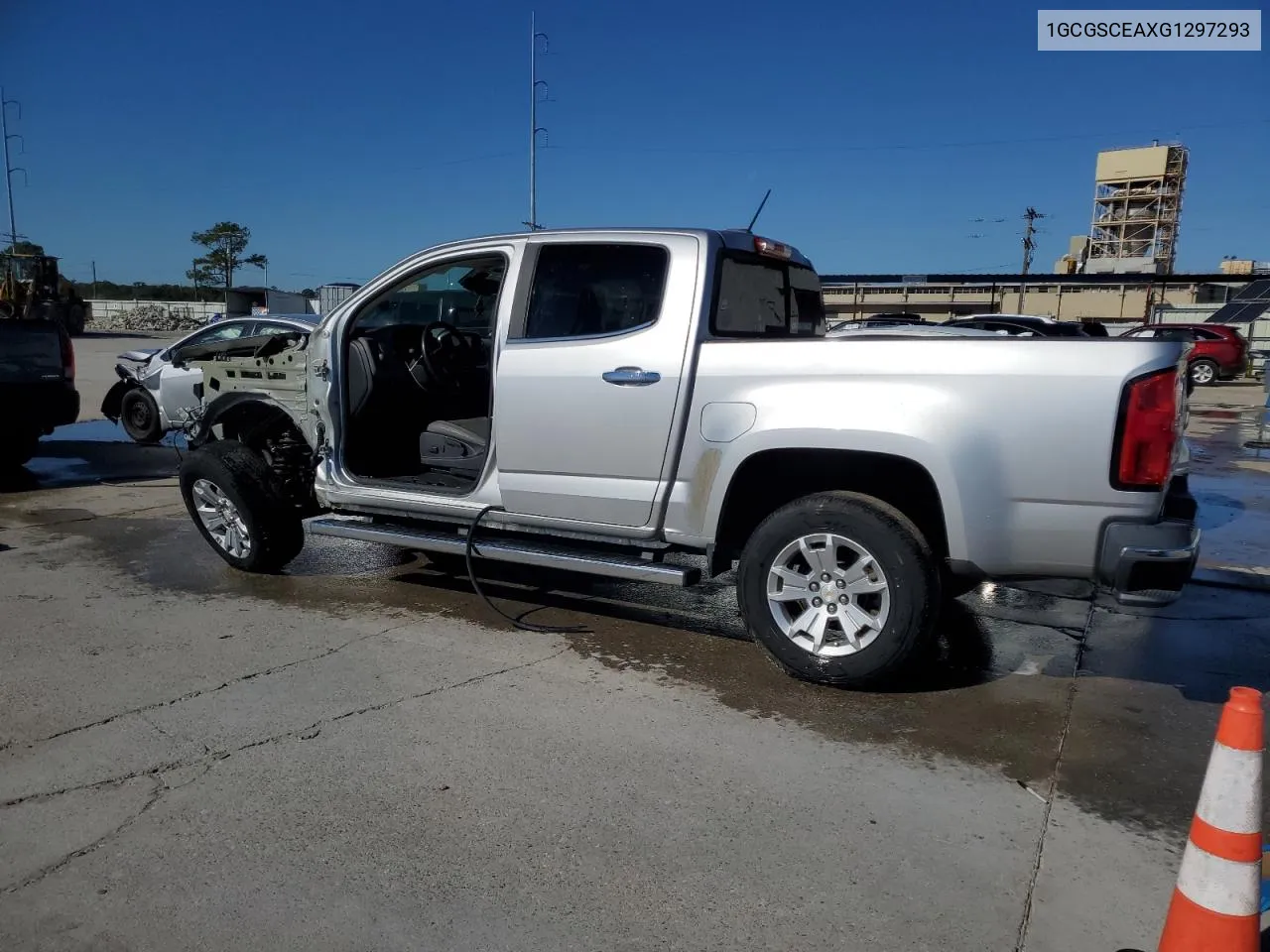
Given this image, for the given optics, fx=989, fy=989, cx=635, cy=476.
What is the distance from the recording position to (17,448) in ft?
34.0

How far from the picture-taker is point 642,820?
3.18 meters

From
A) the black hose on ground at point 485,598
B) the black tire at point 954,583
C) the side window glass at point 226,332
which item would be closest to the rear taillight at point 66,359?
the side window glass at point 226,332

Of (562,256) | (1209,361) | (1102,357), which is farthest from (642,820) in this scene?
(1209,361)

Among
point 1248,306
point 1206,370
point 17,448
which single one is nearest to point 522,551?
point 17,448

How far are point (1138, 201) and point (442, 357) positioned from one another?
117967 millimetres

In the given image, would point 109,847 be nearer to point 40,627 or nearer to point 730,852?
point 730,852

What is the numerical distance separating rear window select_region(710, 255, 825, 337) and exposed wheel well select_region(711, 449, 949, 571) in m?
0.69

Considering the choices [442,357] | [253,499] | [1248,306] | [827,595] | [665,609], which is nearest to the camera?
[827,595]

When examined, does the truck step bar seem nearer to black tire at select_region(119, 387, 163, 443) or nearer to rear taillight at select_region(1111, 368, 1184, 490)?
rear taillight at select_region(1111, 368, 1184, 490)

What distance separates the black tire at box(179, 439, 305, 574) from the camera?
5.91 metres

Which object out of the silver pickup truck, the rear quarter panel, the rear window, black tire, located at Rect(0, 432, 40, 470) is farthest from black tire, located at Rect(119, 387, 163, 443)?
the rear quarter panel

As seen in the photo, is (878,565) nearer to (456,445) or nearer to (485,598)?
(485,598)

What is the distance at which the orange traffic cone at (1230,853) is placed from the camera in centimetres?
224

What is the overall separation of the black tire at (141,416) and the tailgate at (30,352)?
2.38 m
